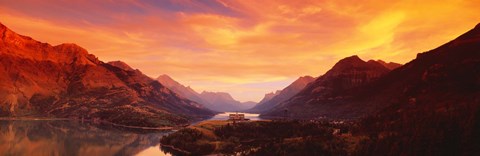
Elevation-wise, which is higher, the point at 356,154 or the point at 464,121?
the point at 464,121

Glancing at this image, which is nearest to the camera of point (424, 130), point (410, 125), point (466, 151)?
point (466, 151)

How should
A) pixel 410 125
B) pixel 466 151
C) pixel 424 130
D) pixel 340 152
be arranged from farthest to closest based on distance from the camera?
pixel 410 125 < pixel 340 152 < pixel 424 130 < pixel 466 151

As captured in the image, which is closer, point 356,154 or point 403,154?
point 403,154

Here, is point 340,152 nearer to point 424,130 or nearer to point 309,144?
point 309,144

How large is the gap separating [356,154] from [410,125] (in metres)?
43.7

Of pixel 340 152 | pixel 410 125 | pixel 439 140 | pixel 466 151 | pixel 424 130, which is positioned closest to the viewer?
pixel 466 151

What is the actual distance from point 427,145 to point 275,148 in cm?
7213

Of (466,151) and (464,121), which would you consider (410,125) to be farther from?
(466,151)

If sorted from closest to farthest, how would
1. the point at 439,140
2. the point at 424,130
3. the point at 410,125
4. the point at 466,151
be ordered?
1. the point at 466,151
2. the point at 439,140
3. the point at 424,130
4. the point at 410,125

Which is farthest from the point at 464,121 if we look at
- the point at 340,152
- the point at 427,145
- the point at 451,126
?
the point at 340,152

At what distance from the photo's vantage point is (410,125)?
184 metres

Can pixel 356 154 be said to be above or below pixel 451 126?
below

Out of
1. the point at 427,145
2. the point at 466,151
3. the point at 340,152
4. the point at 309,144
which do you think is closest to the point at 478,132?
the point at 466,151

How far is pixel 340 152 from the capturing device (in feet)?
548
